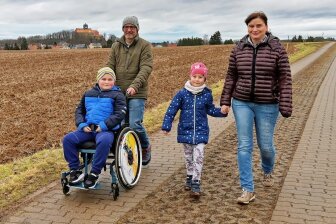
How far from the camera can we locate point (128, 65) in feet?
19.1

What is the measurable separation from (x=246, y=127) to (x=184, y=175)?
1511mm

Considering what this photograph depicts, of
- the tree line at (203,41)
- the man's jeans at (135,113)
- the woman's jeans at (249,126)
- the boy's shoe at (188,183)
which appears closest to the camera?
the woman's jeans at (249,126)

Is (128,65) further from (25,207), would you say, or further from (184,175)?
(25,207)

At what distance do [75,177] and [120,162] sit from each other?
546mm

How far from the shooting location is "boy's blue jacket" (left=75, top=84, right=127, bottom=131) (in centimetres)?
512

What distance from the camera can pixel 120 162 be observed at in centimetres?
498

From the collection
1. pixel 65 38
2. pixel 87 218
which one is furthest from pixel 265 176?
pixel 65 38

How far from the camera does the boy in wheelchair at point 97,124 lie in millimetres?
4867

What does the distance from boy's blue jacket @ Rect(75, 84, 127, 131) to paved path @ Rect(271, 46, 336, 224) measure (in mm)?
2058

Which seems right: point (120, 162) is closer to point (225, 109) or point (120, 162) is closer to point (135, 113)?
point (135, 113)

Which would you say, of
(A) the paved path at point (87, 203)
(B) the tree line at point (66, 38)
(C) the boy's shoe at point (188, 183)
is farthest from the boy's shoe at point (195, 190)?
(B) the tree line at point (66, 38)

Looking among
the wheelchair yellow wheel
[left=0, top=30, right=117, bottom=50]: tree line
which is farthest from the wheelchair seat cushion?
[left=0, top=30, right=117, bottom=50]: tree line

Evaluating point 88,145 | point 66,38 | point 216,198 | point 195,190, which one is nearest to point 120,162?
point 88,145

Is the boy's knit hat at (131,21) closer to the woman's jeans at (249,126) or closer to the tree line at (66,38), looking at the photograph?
the woman's jeans at (249,126)
